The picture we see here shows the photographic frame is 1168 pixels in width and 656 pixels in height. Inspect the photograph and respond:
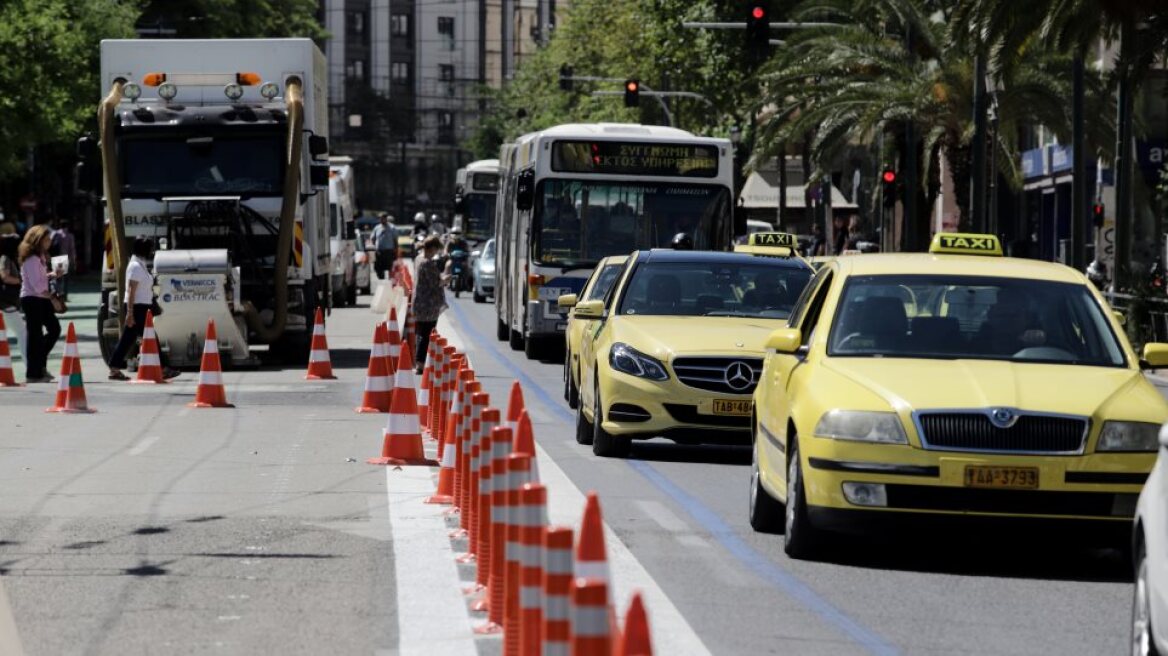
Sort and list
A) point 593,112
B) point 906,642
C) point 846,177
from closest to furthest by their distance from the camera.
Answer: point 906,642, point 846,177, point 593,112

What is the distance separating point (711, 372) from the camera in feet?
49.0

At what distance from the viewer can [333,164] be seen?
51031 millimetres

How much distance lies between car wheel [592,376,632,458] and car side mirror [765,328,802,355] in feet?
14.4

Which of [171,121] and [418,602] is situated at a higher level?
[171,121]

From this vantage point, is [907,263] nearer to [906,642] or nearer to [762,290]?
[906,642]

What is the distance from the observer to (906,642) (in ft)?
26.9

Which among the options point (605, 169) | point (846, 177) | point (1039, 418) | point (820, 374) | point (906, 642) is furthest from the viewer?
point (846, 177)

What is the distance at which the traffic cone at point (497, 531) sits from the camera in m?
8.11

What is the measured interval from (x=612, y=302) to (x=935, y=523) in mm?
7307

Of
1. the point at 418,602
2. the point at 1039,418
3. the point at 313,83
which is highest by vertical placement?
the point at 313,83

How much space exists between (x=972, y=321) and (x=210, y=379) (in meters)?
10.9

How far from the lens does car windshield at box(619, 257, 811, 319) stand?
16.7 meters

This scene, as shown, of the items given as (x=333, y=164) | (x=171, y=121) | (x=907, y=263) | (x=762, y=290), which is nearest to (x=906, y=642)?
(x=907, y=263)

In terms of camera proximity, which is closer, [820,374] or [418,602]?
[418,602]
